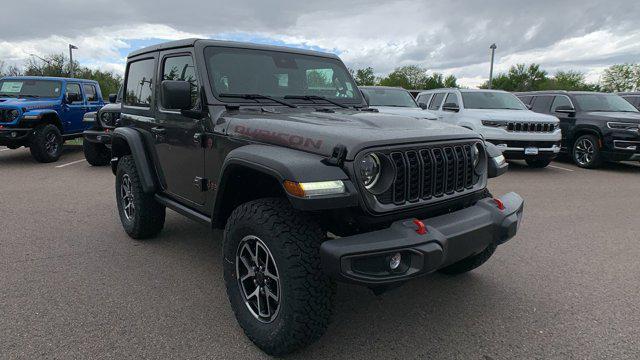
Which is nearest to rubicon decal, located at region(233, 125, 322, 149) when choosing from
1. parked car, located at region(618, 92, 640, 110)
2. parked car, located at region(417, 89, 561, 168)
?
parked car, located at region(417, 89, 561, 168)

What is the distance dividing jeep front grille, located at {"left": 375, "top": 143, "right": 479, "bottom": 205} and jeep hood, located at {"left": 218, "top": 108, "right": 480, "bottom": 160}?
80 millimetres

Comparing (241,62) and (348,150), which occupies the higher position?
(241,62)

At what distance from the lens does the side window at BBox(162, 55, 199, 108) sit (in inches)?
137

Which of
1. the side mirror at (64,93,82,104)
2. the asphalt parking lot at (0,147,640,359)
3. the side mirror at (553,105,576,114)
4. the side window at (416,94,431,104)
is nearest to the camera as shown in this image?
the asphalt parking lot at (0,147,640,359)

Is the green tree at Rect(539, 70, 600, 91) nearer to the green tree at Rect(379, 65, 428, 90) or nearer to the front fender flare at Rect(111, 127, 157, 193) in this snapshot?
the green tree at Rect(379, 65, 428, 90)

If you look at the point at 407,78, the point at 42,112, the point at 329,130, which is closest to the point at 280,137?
the point at 329,130

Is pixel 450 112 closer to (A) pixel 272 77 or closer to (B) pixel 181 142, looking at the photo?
(A) pixel 272 77

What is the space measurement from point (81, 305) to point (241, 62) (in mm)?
2175

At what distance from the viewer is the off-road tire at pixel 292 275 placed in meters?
2.37

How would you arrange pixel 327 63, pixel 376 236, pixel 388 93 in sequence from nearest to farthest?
pixel 376 236, pixel 327 63, pixel 388 93

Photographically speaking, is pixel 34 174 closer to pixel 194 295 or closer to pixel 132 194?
pixel 132 194

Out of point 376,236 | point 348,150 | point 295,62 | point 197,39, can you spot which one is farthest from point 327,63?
point 376,236

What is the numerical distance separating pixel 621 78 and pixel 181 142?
71.5 metres

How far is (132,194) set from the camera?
458cm
